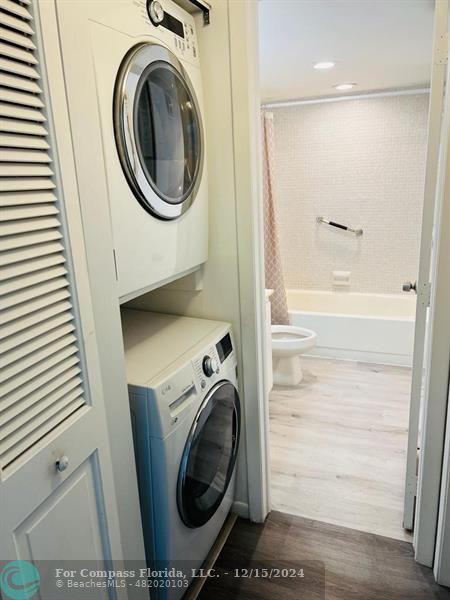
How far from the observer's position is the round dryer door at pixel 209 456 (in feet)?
4.68

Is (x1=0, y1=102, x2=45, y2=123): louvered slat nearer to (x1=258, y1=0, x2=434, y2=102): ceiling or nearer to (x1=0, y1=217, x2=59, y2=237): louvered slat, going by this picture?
(x1=0, y1=217, x2=59, y2=237): louvered slat

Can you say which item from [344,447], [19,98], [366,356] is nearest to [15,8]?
[19,98]

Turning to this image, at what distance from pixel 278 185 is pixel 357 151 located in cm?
78

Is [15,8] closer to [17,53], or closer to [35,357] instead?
[17,53]

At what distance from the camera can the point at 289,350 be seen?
10.0 ft

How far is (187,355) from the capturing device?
1.47 metres

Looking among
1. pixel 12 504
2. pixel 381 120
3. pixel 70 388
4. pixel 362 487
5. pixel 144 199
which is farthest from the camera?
pixel 381 120

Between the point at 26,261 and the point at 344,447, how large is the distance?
218 centimetres

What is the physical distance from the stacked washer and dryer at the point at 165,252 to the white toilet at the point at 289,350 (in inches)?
54.3

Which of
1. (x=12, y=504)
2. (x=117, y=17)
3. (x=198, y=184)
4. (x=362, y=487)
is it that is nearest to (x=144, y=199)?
(x=198, y=184)

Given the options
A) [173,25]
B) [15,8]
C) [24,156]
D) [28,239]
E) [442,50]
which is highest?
[173,25]

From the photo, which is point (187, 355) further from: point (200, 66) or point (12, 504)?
point (200, 66)

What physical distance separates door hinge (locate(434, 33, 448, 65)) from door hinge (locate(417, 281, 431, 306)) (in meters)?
0.73

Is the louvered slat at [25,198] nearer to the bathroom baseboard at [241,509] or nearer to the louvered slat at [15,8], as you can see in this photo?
the louvered slat at [15,8]
